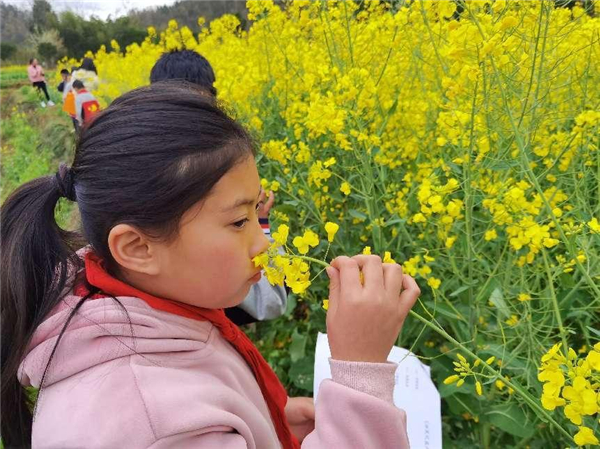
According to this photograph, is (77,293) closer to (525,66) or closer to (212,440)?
(212,440)

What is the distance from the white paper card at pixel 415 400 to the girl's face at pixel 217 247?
0.36 metres

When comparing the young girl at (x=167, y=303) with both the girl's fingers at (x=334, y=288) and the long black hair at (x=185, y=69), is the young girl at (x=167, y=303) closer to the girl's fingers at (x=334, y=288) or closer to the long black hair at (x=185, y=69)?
the girl's fingers at (x=334, y=288)

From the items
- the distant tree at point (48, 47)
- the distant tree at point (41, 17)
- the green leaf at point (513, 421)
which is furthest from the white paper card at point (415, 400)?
Answer: the distant tree at point (48, 47)

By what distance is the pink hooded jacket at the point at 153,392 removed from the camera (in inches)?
25.1

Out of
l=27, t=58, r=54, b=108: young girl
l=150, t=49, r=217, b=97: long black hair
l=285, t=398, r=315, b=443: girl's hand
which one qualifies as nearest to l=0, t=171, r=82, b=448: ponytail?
l=285, t=398, r=315, b=443: girl's hand

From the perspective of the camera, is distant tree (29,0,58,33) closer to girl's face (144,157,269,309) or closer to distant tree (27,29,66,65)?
distant tree (27,29,66,65)

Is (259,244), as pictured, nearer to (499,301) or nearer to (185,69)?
(499,301)

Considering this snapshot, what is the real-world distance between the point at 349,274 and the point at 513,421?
2.35 ft

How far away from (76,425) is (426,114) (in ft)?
5.19

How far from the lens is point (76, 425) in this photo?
2.08 ft

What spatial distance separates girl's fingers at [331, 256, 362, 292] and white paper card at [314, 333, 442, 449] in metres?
0.34

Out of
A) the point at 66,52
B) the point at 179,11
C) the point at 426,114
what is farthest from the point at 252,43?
the point at 66,52

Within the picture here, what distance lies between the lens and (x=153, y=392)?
2.17ft

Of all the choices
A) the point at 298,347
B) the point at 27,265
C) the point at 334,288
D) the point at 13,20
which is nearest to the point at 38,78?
the point at 13,20
